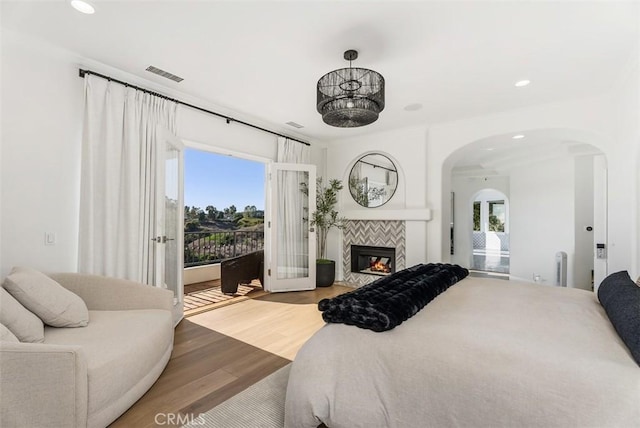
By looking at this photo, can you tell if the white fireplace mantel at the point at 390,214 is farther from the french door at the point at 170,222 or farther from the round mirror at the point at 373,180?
the french door at the point at 170,222

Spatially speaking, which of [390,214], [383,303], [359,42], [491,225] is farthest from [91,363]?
[491,225]

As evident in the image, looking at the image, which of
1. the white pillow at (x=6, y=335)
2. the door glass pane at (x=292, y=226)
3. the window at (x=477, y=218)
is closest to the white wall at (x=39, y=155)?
the white pillow at (x=6, y=335)

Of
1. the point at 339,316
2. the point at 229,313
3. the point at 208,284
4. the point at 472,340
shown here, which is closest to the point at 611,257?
the point at 472,340

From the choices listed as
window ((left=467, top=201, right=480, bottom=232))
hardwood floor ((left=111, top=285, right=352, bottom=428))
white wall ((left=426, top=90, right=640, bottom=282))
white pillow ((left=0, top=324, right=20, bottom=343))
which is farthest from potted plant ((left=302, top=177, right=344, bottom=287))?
window ((left=467, top=201, right=480, bottom=232))

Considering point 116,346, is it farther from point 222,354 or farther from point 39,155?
point 39,155

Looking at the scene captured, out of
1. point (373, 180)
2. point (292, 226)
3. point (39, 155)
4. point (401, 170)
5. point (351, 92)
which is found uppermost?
point (351, 92)

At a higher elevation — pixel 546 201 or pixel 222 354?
pixel 546 201

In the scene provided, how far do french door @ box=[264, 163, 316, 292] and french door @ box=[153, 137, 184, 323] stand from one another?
1536 millimetres

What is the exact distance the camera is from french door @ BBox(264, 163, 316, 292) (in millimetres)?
4844

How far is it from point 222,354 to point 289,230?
8.63 feet

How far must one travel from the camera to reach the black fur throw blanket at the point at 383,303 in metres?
1.61

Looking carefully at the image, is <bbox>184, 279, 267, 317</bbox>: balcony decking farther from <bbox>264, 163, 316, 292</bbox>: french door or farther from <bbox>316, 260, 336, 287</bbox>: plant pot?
<bbox>316, 260, 336, 287</bbox>: plant pot

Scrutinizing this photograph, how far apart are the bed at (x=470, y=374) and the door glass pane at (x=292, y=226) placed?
10.8ft

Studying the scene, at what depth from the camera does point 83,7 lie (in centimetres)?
217
